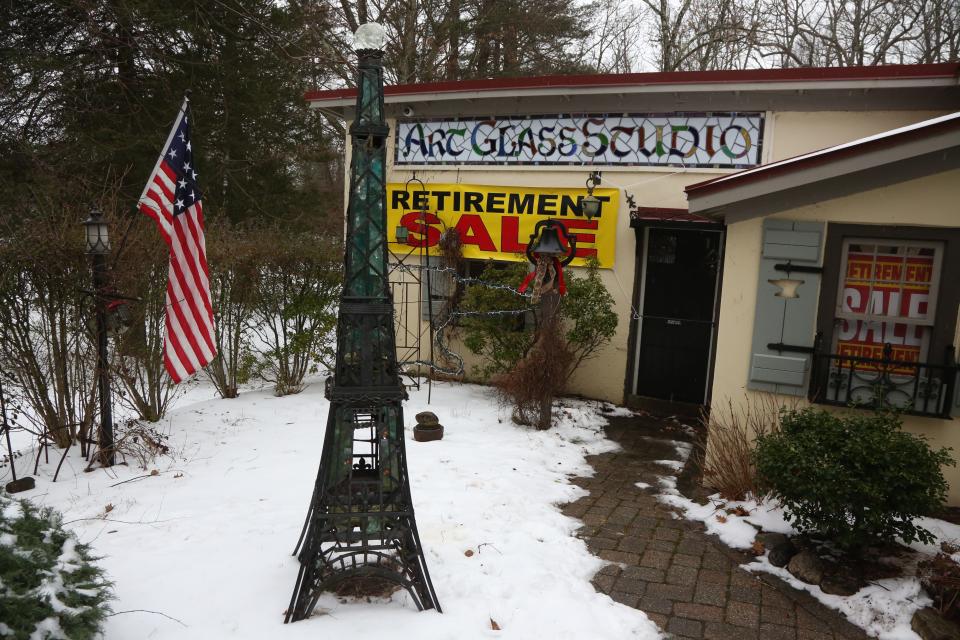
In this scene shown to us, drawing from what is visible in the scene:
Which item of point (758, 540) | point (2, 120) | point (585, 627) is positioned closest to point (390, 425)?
point (585, 627)

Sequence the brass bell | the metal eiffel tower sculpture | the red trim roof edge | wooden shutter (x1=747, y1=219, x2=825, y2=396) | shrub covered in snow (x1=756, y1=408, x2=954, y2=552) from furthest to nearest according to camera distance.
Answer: the brass bell → the red trim roof edge → wooden shutter (x1=747, y1=219, x2=825, y2=396) → shrub covered in snow (x1=756, y1=408, x2=954, y2=552) → the metal eiffel tower sculpture

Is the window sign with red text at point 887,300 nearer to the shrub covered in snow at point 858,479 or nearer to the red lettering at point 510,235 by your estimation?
the shrub covered in snow at point 858,479

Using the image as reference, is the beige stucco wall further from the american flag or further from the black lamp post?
the black lamp post

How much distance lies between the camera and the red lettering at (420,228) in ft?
32.7

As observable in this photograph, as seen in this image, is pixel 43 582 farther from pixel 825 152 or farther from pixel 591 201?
pixel 591 201

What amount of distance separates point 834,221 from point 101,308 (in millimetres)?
6691

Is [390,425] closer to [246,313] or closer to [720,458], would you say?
[720,458]

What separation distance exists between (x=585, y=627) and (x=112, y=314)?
5.26 m

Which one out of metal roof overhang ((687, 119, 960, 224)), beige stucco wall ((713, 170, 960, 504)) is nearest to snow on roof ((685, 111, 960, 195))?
metal roof overhang ((687, 119, 960, 224))

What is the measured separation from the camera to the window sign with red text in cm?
543

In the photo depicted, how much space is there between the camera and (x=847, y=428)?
14.6 ft

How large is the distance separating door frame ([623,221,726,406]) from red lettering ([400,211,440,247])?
307 centimetres

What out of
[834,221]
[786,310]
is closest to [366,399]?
[786,310]

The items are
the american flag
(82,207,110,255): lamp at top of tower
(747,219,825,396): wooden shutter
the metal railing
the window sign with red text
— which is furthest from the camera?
(82,207,110,255): lamp at top of tower
